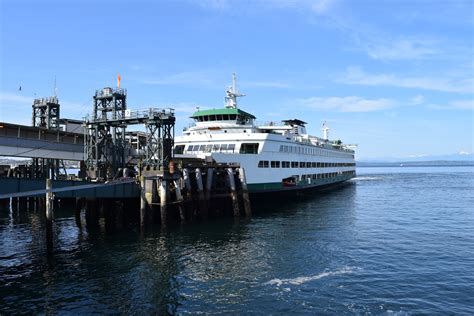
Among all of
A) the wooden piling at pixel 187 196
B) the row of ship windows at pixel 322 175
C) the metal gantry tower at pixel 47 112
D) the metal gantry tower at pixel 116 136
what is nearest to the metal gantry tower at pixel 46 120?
the metal gantry tower at pixel 47 112

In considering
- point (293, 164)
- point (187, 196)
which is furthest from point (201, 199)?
point (293, 164)

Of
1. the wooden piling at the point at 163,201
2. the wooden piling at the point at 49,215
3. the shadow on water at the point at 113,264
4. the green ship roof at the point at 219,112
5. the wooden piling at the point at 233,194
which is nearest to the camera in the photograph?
the shadow on water at the point at 113,264

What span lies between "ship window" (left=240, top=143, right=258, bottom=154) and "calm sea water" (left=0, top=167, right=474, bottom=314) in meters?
13.1

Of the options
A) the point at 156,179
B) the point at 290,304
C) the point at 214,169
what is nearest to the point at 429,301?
the point at 290,304

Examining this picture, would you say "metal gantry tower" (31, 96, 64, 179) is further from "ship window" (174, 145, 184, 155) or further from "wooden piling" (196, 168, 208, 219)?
"wooden piling" (196, 168, 208, 219)

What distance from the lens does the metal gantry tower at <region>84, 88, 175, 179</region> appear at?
118ft

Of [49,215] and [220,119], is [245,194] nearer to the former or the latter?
[220,119]

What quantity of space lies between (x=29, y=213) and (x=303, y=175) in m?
39.5

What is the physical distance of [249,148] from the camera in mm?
47594

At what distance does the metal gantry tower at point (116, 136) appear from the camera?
118 feet

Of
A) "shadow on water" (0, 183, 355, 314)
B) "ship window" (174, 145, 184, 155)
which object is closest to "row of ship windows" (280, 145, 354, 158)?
"ship window" (174, 145, 184, 155)

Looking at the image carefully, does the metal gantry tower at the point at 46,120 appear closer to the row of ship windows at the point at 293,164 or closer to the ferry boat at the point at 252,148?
the ferry boat at the point at 252,148

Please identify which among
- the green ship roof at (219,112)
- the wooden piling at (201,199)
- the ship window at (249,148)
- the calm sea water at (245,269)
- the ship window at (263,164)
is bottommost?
the calm sea water at (245,269)

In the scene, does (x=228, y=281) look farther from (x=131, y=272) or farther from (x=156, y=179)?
(x=156, y=179)
